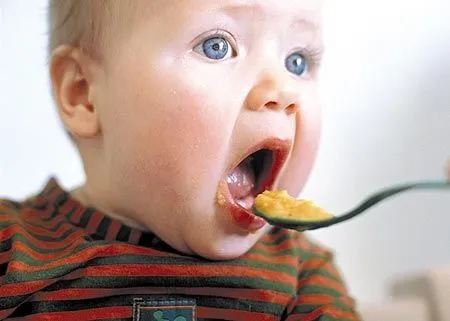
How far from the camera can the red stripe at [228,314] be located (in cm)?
59

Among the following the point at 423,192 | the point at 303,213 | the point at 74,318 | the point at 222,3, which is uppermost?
the point at 423,192

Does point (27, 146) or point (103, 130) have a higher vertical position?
point (27, 146)

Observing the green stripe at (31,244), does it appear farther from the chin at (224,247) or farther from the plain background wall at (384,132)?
the plain background wall at (384,132)

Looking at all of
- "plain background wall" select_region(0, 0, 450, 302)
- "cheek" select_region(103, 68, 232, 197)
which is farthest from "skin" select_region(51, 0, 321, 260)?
"plain background wall" select_region(0, 0, 450, 302)

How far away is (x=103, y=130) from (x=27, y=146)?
16.9 inches

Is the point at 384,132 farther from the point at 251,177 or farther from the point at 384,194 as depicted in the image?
the point at 384,194

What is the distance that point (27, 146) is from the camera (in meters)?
1.00

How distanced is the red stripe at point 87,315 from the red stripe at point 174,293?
0.01 metres

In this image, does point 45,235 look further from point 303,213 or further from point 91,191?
point 303,213

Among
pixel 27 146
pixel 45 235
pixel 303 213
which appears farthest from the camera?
pixel 27 146


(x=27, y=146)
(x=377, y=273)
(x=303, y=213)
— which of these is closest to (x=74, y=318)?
(x=303, y=213)

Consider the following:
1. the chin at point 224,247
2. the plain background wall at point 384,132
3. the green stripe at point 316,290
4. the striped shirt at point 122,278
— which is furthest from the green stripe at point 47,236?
the plain background wall at point 384,132

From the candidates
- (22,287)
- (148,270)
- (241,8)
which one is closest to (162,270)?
(148,270)

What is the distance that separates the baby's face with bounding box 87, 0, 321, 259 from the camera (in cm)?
54
